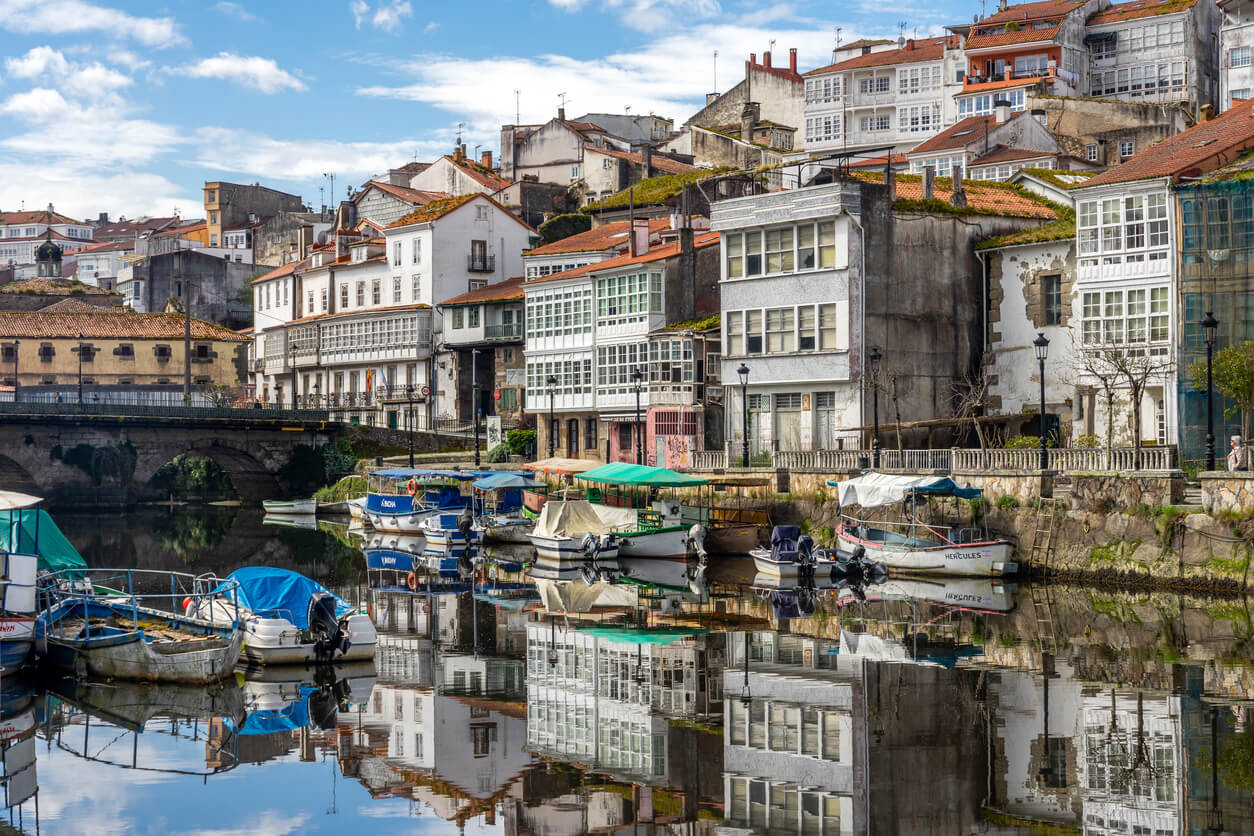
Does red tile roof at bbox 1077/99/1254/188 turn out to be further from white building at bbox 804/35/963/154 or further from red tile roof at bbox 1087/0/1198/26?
white building at bbox 804/35/963/154

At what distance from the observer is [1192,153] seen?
47719 mm

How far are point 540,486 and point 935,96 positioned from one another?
51.8 metres

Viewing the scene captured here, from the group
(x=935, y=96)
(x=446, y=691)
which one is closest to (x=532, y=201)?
(x=935, y=96)

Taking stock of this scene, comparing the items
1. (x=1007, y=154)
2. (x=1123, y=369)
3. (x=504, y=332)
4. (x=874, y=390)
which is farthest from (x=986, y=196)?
(x=504, y=332)

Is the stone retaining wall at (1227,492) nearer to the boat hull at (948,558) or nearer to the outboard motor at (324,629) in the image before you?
the boat hull at (948,558)

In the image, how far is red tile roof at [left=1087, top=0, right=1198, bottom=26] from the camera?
9000cm

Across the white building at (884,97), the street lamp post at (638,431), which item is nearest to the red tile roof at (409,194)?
the white building at (884,97)

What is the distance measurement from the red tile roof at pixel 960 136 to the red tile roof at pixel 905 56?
1437 centimetres

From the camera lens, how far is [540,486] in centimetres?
5659

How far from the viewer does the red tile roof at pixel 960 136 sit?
259 feet

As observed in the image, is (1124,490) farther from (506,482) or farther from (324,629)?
(506,482)

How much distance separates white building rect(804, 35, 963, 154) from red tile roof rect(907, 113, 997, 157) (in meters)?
12.5

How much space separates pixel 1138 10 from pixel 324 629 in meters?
79.1

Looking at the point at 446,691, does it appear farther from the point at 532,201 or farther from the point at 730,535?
the point at 532,201
